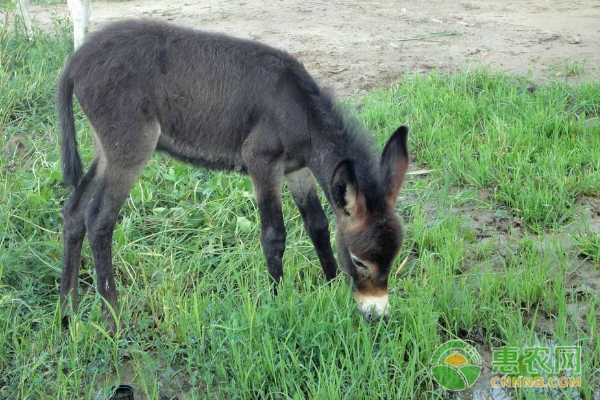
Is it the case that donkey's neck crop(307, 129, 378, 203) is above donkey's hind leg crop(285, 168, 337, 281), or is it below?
above

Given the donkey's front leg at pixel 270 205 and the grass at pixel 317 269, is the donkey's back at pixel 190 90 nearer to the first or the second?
the donkey's front leg at pixel 270 205

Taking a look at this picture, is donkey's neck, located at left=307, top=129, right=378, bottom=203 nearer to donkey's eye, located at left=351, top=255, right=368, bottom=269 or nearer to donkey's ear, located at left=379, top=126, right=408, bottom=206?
donkey's ear, located at left=379, top=126, right=408, bottom=206

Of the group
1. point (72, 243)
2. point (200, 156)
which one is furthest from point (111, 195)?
point (200, 156)

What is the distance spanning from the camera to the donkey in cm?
384

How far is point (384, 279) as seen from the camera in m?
3.49

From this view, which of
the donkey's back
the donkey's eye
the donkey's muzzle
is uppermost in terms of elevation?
the donkey's back

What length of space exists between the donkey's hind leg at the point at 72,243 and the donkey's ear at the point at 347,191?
1.51m

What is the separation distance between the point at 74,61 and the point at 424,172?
8.97 ft

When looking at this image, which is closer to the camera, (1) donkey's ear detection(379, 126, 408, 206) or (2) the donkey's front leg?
(1) donkey's ear detection(379, 126, 408, 206)

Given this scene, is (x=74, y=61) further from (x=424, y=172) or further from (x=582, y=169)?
(x=582, y=169)

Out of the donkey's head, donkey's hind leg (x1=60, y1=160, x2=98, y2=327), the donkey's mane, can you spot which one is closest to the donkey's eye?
the donkey's head

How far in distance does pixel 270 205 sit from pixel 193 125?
25.2 inches

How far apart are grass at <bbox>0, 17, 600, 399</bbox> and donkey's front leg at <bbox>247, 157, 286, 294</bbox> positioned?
0.18 meters

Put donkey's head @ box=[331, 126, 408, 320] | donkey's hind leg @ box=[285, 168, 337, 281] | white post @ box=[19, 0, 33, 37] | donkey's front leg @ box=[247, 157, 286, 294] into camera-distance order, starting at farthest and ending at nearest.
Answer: white post @ box=[19, 0, 33, 37]
donkey's hind leg @ box=[285, 168, 337, 281]
donkey's front leg @ box=[247, 157, 286, 294]
donkey's head @ box=[331, 126, 408, 320]
